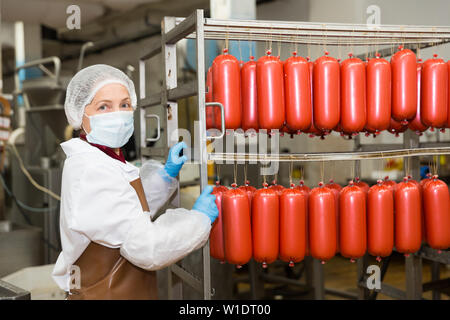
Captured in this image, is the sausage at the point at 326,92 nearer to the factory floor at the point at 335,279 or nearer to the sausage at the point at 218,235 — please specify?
the sausage at the point at 218,235

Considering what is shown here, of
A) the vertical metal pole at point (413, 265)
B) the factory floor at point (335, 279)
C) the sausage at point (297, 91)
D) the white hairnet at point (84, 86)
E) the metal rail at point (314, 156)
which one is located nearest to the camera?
the white hairnet at point (84, 86)

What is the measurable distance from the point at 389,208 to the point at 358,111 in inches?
21.4

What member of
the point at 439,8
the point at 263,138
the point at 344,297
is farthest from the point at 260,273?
the point at 439,8

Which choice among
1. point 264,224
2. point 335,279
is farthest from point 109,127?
point 335,279

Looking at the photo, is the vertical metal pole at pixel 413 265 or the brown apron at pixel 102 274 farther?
the vertical metal pole at pixel 413 265

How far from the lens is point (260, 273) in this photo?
4250mm

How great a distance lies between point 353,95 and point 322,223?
0.68m

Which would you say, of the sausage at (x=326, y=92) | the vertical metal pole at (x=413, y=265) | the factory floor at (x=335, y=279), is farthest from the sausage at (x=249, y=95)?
the factory floor at (x=335, y=279)

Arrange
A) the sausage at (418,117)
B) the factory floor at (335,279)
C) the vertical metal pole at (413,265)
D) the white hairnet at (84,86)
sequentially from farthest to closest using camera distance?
the factory floor at (335,279), the vertical metal pole at (413,265), the sausage at (418,117), the white hairnet at (84,86)

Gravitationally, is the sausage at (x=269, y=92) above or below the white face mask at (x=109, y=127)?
above

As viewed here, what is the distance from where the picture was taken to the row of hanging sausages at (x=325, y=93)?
2.18 m

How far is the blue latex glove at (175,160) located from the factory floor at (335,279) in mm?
2559

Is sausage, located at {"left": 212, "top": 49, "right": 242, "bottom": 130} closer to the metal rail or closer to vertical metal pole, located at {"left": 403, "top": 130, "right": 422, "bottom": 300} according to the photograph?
the metal rail

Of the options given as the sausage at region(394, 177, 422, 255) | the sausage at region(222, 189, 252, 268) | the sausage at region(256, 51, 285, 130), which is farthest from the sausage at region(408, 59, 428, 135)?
the sausage at region(222, 189, 252, 268)
